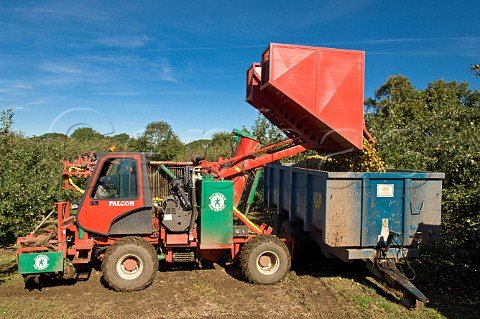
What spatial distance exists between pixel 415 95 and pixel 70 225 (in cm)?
2959

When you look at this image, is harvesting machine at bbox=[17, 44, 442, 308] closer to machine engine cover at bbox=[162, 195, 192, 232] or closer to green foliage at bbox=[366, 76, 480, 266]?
machine engine cover at bbox=[162, 195, 192, 232]

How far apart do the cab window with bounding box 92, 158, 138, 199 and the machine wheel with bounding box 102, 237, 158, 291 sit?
73cm

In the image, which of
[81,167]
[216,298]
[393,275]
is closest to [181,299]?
[216,298]

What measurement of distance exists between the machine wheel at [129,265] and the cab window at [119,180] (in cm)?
73

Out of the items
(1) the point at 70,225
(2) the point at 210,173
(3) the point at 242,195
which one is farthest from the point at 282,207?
(1) the point at 70,225

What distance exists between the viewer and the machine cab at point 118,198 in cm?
608

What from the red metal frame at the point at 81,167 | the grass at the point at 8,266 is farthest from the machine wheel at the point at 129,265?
the grass at the point at 8,266

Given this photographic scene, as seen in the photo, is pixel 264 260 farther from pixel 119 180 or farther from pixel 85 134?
pixel 85 134

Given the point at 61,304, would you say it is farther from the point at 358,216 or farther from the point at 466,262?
the point at 466,262

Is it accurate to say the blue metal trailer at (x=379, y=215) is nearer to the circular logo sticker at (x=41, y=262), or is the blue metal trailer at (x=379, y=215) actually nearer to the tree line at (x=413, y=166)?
the tree line at (x=413, y=166)

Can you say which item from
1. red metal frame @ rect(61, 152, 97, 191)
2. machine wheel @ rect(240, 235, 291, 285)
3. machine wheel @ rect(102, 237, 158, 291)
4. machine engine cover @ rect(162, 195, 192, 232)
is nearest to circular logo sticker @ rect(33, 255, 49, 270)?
machine wheel @ rect(102, 237, 158, 291)

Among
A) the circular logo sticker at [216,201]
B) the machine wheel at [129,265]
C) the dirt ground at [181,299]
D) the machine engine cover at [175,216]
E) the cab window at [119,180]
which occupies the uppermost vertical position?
the cab window at [119,180]

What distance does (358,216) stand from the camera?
561cm

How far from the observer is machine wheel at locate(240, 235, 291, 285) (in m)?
6.21
